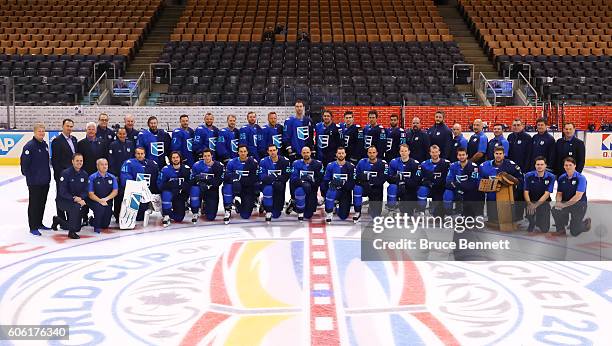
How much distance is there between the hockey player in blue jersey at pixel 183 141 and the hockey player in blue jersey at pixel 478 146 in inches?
185

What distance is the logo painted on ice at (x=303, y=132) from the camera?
34.9ft

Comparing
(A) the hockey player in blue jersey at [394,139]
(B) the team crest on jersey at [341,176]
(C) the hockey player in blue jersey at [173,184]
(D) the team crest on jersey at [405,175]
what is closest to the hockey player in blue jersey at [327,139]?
(A) the hockey player in blue jersey at [394,139]

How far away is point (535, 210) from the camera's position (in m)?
8.88

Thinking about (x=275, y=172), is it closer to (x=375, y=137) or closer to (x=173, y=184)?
(x=173, y=184)

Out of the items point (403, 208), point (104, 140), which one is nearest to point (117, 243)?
point (104, 140)

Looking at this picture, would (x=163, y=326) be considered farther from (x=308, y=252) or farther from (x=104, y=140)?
(x=104, y=140)

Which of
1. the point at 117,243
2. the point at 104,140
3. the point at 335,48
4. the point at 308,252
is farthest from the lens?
the point at 335,48

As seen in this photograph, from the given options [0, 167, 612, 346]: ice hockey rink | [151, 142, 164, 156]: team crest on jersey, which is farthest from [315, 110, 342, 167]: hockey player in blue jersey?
[151, 142, 164, 156]: team crest on jersey

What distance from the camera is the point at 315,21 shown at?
27906mm

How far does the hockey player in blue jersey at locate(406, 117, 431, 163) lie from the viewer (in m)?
10.5

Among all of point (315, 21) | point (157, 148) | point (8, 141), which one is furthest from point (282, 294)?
point (315, 21)

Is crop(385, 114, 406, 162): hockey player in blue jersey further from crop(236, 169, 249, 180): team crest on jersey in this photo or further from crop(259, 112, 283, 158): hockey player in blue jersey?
crop(236, 169, 249, 180): team crest on jersey

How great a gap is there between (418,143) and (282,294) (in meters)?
5.09

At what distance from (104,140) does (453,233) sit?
5544 millimetres
